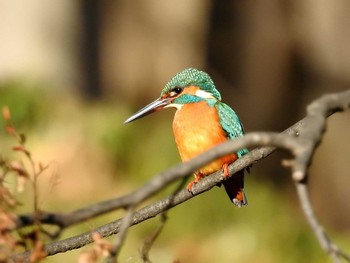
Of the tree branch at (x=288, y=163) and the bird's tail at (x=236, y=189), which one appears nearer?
the tree branch at (x=288, y=163)

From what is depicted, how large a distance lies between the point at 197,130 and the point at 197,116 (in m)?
0.07

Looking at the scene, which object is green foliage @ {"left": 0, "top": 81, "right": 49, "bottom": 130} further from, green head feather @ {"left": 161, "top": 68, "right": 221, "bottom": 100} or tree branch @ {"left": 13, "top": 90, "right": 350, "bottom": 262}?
tree branch @ {"left": 13, "top": 90, "right": 350, "bottom": 262}

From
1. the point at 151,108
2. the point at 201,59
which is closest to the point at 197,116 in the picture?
the point at 151,108

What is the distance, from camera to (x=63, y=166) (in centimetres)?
674

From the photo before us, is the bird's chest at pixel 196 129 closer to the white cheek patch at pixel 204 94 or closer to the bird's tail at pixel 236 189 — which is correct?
the white cheek patch at pixel 204 94

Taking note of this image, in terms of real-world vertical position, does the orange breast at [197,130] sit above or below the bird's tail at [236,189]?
above

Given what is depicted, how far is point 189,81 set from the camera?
3184 mm

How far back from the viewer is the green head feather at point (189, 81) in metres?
3.17

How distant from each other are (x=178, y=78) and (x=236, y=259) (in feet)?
9.15

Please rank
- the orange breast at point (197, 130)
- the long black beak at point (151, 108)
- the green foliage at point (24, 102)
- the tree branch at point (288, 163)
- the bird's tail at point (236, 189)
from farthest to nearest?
1. the green foliage at point (24, 102)
2. the bird's tail at point (236, 189)
3. the orange breast at point (197, 130)
4. the long black beak at point (151, 108)
5. the tree branch at point (288, 163)

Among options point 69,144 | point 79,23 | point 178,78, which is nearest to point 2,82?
point 69,144

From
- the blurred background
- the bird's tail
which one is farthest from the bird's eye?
the blurred background

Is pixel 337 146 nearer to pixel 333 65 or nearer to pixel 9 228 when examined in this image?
pixel 333 65

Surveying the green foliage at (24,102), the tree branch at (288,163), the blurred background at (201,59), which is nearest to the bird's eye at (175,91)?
the tree branch at (288,163)
